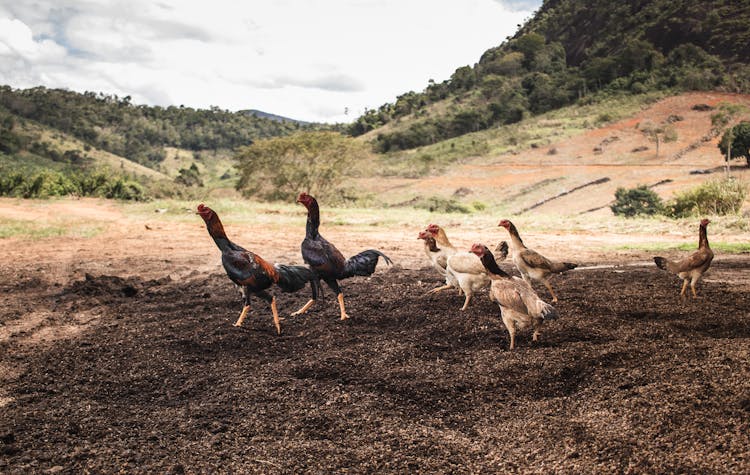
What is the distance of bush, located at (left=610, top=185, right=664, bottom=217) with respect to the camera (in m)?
22.4

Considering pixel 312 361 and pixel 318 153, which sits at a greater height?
pixel 318 153

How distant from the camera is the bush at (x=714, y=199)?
1719 centimetres

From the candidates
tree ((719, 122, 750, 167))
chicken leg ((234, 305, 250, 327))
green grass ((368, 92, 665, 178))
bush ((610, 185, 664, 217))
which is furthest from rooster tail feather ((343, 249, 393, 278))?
green grass ((368, 92, 665, 178))

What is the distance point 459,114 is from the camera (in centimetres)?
7600

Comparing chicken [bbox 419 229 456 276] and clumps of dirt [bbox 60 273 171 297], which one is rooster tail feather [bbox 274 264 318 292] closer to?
chicken [bbox 419 229 456 276]

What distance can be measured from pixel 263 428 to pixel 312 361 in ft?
3.87

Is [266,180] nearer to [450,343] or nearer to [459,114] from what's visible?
[450,343]

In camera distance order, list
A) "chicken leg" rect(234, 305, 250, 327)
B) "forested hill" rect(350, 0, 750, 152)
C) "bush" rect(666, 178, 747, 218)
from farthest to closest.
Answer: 1. "forested hill" rect(350, 0, 750, 152)
2. "bush" rect(666, 178, 747, 218)
3. "chicken leg" rect(234, 305, 250, 327)

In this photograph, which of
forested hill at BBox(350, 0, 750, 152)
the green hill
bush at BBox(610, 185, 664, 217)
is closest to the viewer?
bush at BBox(610, 185, 664, 217)

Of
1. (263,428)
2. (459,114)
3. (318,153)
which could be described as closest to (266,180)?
(318,153)

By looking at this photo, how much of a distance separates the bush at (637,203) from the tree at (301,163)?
1628cm

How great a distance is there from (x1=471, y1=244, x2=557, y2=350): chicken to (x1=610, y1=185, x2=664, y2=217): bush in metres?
19.1

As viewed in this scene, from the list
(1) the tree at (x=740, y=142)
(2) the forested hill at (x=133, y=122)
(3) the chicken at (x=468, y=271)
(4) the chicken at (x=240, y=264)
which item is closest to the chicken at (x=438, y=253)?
(3) the chicken at (x=468, y=271)

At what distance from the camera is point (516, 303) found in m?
4.80
